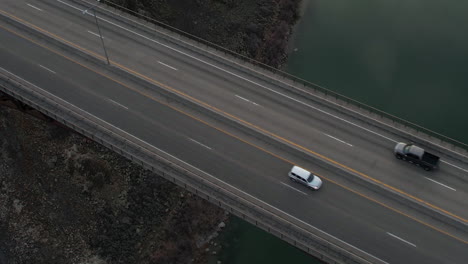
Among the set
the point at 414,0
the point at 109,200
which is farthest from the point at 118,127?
the point at 414,0

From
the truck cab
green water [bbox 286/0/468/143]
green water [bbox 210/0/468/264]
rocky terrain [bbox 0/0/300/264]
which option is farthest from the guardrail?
green water [bbox 286/0/468/143]

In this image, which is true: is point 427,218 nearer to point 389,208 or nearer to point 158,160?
point 389,208

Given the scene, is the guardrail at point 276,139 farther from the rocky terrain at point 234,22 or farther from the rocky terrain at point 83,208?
the rocky terrain at point 234,22

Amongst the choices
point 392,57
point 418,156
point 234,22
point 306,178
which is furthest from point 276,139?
point 392,57

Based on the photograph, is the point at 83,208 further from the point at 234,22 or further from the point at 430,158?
the point at 430,158

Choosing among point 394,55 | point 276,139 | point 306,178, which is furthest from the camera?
point 394,55

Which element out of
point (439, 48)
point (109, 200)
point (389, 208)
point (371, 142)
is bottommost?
point (109, 200)
